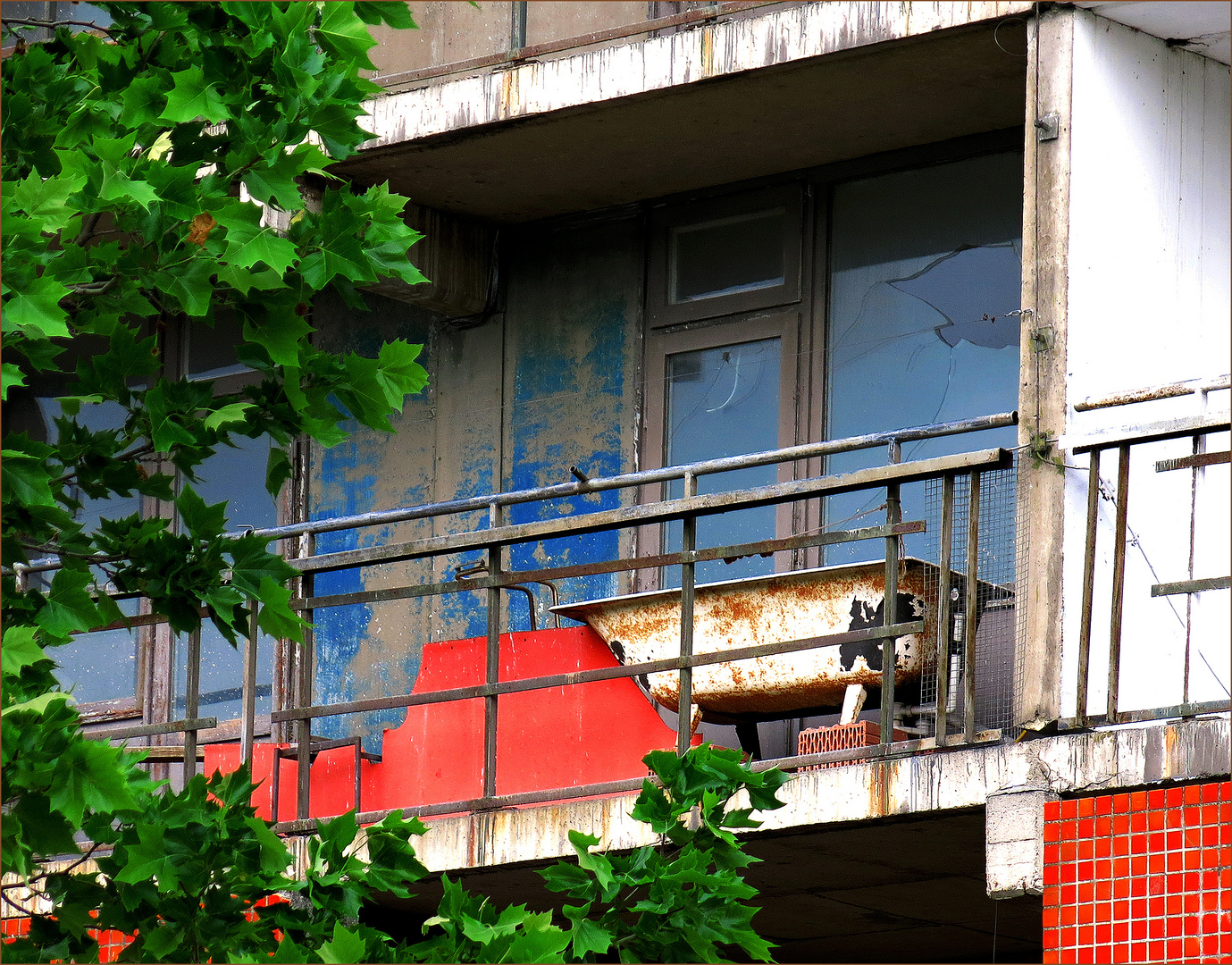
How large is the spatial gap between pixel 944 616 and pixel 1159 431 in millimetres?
966

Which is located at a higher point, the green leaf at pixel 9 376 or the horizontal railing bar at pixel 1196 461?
the horizontal railing bar at pixel 1196 461

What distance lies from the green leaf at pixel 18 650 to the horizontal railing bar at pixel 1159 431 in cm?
359

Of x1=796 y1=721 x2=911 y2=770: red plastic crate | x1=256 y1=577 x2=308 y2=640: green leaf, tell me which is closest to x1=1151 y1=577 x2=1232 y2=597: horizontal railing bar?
x1=796 y1=721 x2=911 y2=770: red plastic crate

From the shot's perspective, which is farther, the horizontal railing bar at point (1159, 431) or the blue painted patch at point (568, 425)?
the blue painted patch at point (568, 425)

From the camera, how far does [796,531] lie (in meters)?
9.24

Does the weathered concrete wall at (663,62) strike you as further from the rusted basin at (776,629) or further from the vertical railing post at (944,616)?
the rusted basin at (776,629)

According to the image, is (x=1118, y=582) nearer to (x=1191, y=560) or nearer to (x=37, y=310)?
(x=1191, y=560)

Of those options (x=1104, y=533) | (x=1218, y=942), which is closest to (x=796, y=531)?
(x=1104, y=533)

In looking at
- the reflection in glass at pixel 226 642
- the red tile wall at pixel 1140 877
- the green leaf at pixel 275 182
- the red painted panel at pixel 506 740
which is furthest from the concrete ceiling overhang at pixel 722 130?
the green leaf at pixel 275 182

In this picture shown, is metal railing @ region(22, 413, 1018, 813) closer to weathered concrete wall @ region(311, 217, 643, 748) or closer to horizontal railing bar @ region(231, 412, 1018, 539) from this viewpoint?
horizontal railing bar @ region(231, 412, 1018, 539)

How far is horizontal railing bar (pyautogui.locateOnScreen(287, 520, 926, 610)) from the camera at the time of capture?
23.9 feet

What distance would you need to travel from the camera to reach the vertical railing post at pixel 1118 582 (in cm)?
678

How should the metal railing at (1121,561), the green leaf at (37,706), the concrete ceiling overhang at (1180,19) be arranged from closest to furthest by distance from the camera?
the green leaf at (37,706) < the metal railing at (1121,561) < the concrete ceiling overhang at (1180,19)

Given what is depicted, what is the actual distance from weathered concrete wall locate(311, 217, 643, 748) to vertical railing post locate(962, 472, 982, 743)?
2.82 m
